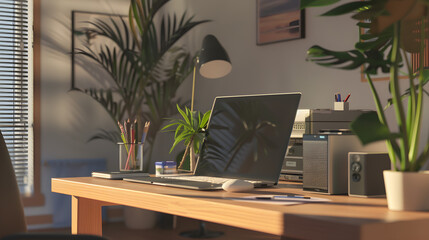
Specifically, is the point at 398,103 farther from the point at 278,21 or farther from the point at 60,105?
the point at 60,105

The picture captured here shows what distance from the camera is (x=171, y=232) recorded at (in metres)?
4.79

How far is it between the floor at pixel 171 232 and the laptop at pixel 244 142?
7.62 feet

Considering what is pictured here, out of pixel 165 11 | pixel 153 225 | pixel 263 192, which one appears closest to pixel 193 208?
pixel 263 192

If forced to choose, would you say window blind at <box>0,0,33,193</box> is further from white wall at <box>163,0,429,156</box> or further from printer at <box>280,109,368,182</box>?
printer at <box>280,109,368,182</box>

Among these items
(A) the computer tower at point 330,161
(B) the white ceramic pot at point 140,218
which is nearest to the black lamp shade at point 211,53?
(A) the computer tower at point 330,161

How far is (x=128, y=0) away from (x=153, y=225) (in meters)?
2.02

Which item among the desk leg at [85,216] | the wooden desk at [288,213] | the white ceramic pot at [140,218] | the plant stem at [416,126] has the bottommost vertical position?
the white ceramic pot at [140,218]

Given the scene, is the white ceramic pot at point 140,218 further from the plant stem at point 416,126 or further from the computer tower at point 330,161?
the plant stem at point 416,126

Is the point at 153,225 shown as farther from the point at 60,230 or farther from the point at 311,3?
the point at 311,3

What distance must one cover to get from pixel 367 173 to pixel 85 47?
12.8 feet

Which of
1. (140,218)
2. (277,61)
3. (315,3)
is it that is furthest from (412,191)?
(140,218)

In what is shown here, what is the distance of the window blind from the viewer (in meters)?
4.87

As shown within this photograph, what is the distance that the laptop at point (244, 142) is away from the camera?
1.87m

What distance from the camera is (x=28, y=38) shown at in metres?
4.96
